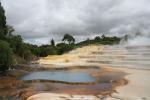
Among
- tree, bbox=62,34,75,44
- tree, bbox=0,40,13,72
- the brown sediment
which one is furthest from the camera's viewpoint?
tree, bbox=62,34,75,44

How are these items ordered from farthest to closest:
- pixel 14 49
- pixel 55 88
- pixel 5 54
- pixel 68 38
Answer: pixel 68 38, pixel 14 49, pixel 5 54, pixel 55 88

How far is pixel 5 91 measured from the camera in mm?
29234

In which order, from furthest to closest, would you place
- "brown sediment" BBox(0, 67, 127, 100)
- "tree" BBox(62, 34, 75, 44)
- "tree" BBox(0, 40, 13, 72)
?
"tree" BBox(62, 34, 75, 44)
"tree" BBox(0, 40, 13, 72)
"brown sediment" BBox(0, 67, 127, 100)

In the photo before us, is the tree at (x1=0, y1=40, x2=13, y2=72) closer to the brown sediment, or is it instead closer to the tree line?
the tree line

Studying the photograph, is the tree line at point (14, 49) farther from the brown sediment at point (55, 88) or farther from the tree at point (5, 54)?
the brown sediment at point (55, 88)

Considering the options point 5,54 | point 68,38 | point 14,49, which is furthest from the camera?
point 68,38

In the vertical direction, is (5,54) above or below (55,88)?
above

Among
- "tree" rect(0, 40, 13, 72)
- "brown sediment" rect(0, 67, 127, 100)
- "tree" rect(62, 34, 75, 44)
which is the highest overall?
"tree" rect(62, 34, 75, 44)

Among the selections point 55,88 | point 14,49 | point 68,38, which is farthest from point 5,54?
point 68,38

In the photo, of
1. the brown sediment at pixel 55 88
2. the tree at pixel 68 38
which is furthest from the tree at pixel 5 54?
the tree at pixel 68 38

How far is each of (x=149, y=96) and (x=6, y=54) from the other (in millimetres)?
24432

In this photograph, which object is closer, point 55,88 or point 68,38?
point 55,88

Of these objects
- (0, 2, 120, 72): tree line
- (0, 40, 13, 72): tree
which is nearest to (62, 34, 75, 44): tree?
(0, 2, 120, 72): tree line

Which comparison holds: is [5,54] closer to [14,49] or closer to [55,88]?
[55,88]
